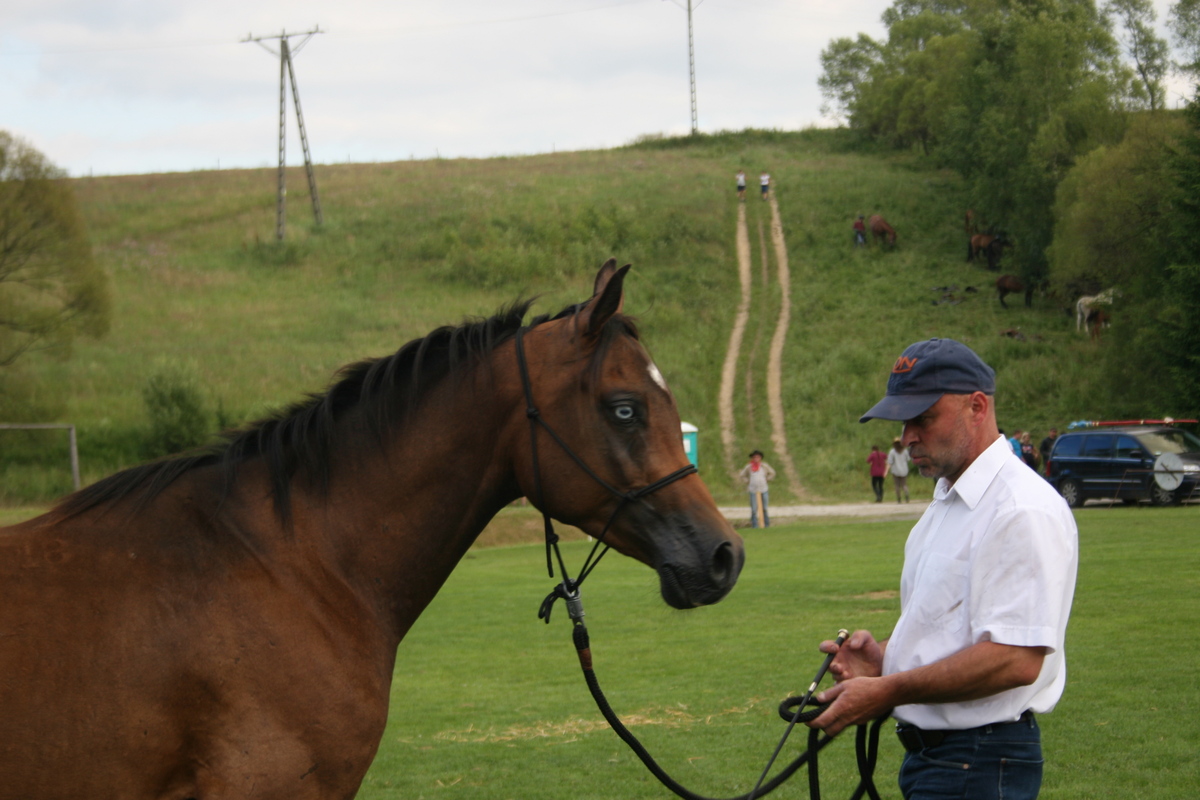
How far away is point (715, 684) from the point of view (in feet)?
31.1

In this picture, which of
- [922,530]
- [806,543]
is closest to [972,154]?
[806,543]

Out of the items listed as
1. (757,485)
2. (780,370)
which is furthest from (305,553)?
(780,370)

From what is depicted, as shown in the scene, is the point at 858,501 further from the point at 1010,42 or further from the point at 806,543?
the point at 1010,42

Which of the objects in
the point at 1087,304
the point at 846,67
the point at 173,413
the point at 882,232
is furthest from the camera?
the point at 846,67

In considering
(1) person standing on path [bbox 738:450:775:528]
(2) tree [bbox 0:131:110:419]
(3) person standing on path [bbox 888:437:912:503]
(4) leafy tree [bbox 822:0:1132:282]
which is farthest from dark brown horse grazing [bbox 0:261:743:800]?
(4) leafy tree [bbox 822:0:1132:282]

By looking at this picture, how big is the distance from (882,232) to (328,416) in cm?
4964

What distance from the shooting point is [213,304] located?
4594cm

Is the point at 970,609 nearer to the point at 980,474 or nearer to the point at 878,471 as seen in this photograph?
the point at 980,474

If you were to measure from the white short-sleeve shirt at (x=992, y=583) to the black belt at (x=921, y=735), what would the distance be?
0.10 feet

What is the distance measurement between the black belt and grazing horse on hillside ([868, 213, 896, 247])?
49.6 metres

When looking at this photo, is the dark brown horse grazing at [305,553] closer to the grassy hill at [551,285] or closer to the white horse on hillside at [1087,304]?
the grassy hill at [551,285]

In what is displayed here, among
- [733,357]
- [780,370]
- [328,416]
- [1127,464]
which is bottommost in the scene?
[1127,464]

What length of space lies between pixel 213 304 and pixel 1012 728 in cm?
4746

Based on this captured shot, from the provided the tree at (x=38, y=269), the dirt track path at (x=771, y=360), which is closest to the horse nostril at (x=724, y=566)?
the dirt track path at (x=771, y=360)
